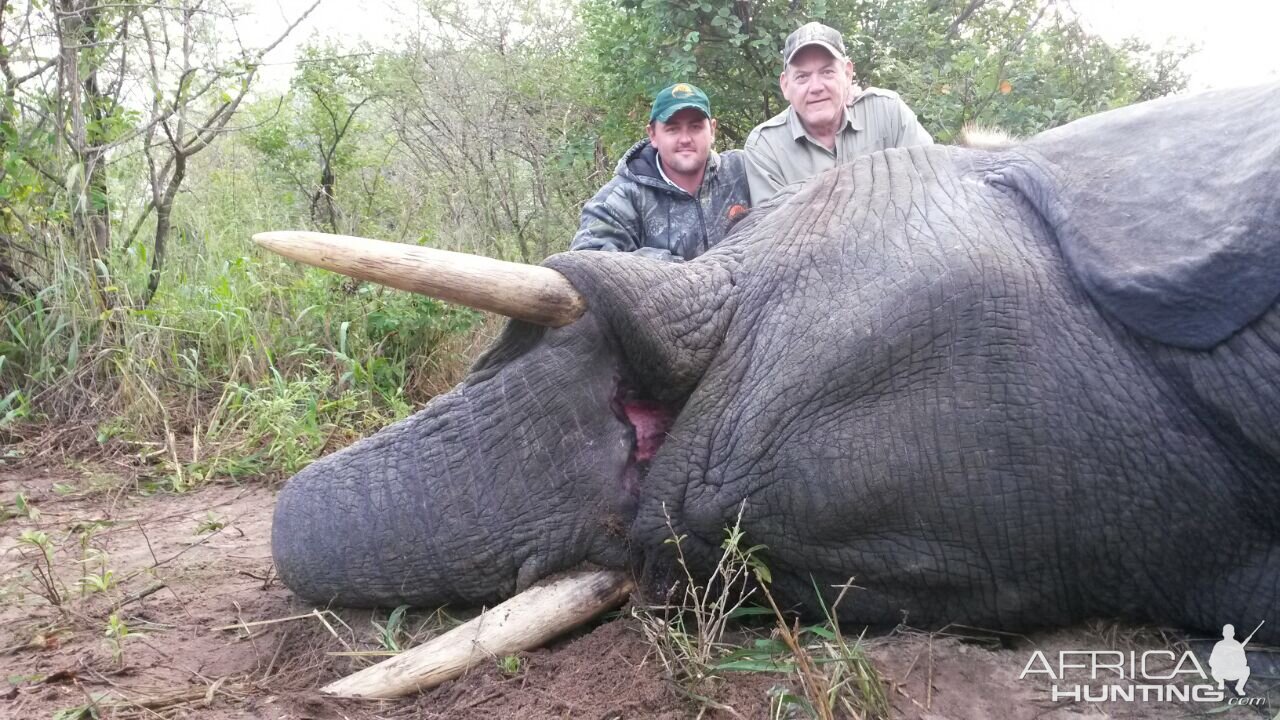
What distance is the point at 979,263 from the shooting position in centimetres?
258

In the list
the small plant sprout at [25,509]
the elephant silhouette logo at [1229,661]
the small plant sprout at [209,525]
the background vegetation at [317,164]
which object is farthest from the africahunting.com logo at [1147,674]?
the small plant sprout at [25,509]

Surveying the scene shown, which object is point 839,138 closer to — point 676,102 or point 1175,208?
point 676,102

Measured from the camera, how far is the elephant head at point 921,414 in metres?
2.46

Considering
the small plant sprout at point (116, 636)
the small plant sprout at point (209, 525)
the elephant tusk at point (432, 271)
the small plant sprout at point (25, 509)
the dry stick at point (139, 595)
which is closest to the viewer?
the elephant tusk at point (432, 271)

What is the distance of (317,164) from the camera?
8.16 meters

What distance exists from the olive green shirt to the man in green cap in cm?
25

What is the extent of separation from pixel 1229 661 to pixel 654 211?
2.81 m

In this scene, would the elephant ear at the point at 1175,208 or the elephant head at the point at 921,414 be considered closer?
the elephant ear at the point at 1175,208

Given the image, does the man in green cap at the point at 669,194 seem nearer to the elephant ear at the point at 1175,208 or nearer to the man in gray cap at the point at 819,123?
the man in gray cap at the point at 819,123

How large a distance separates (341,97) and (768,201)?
17.8ft

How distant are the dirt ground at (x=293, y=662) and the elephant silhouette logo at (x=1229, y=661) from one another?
0.03 m

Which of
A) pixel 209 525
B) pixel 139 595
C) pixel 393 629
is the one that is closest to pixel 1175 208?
pixel 393 629

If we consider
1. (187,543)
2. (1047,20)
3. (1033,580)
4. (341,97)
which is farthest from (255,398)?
(1047,20)

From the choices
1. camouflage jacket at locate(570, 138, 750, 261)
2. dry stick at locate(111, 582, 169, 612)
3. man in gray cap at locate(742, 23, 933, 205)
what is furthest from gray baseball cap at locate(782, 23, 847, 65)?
dry stick at locate(111, 582, 169, 612)
